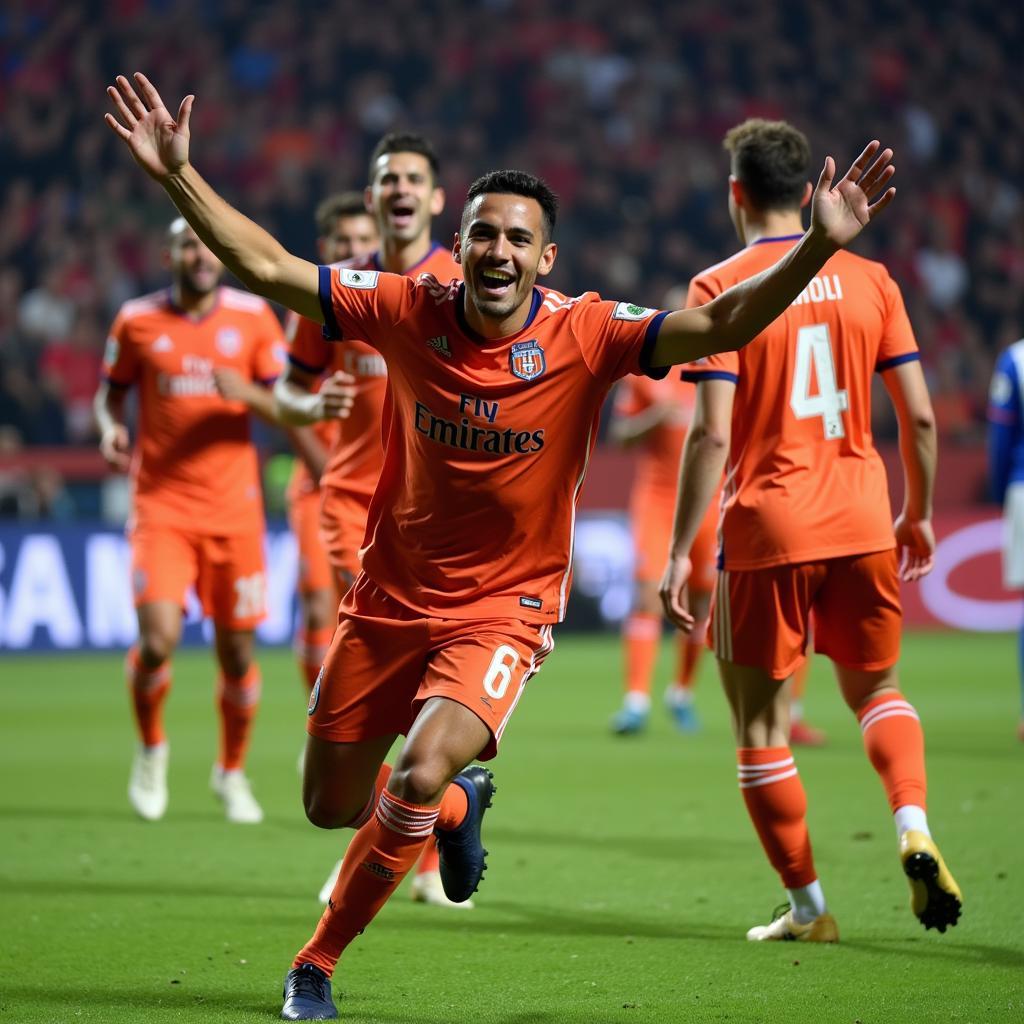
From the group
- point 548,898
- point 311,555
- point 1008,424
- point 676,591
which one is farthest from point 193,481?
point 1008,424

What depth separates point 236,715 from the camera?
771 cm

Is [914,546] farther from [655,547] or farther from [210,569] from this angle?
[655,547]

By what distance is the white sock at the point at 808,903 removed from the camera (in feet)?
16.4

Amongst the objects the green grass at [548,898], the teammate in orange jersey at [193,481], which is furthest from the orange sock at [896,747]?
the teammate in orange jersey at [193,481]

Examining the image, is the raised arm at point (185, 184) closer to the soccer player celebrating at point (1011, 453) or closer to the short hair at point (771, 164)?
the short hair at point (771, 164)

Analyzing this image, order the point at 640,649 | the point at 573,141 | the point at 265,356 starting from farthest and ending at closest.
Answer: the point at 573,141, the point at 640,649, the point at 265,356

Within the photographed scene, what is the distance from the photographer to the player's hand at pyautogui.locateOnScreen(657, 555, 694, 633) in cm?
502

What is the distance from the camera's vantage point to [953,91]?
2322 cm

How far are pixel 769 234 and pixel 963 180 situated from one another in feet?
59.6

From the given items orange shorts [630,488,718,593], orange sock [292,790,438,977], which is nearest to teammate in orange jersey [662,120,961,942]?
orange sock [292,790,438,977]

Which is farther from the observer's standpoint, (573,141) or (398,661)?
(573,141)

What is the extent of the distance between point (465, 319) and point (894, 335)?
153cm

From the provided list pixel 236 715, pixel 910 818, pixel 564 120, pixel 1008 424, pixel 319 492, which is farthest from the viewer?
pixel 564 120

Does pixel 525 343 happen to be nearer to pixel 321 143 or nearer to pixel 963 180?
pixel 321 143
